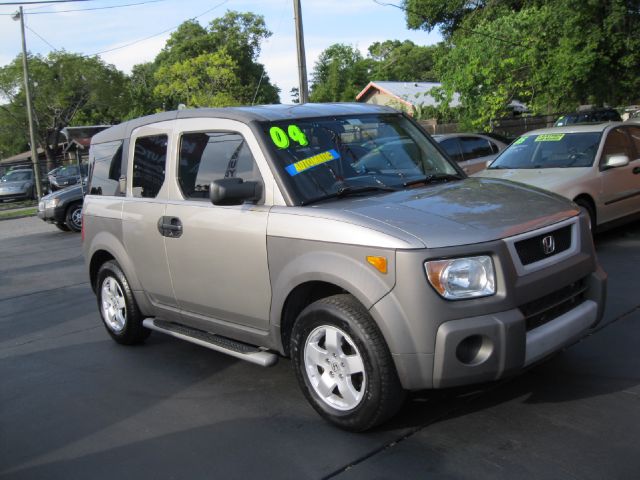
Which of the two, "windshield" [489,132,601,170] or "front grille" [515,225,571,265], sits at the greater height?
"windshield" [489,132,601,170]

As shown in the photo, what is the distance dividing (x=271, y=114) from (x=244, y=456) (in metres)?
2.23

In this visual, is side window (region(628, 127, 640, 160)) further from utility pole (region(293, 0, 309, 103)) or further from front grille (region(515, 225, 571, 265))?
utility pole (region(293, 0, 309, 103))

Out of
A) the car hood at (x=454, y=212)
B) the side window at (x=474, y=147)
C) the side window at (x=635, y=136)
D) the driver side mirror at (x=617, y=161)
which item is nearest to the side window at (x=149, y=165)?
the car hood at (x=454, y=212)

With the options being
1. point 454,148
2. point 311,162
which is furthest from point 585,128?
point 311,162

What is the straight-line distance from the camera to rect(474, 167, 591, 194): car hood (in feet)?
25.9

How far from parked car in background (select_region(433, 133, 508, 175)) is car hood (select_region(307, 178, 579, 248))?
8355 mm

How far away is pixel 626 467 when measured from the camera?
10.3ft

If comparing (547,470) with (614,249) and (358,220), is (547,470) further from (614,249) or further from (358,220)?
(614,249)

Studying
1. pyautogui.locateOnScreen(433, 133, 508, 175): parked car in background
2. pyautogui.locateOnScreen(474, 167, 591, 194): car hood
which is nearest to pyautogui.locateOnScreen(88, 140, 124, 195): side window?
pyautogui.locateOnScreen(474, 167, 591, 194): car hood

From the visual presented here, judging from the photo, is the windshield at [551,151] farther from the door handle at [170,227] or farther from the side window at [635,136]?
the door handle at [170,227]

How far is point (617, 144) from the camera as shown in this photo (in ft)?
28.7

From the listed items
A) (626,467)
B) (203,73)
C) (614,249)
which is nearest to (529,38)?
(614,249)

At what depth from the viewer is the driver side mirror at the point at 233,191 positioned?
3990 mm

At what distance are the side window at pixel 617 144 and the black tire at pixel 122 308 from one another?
6.11 meters
